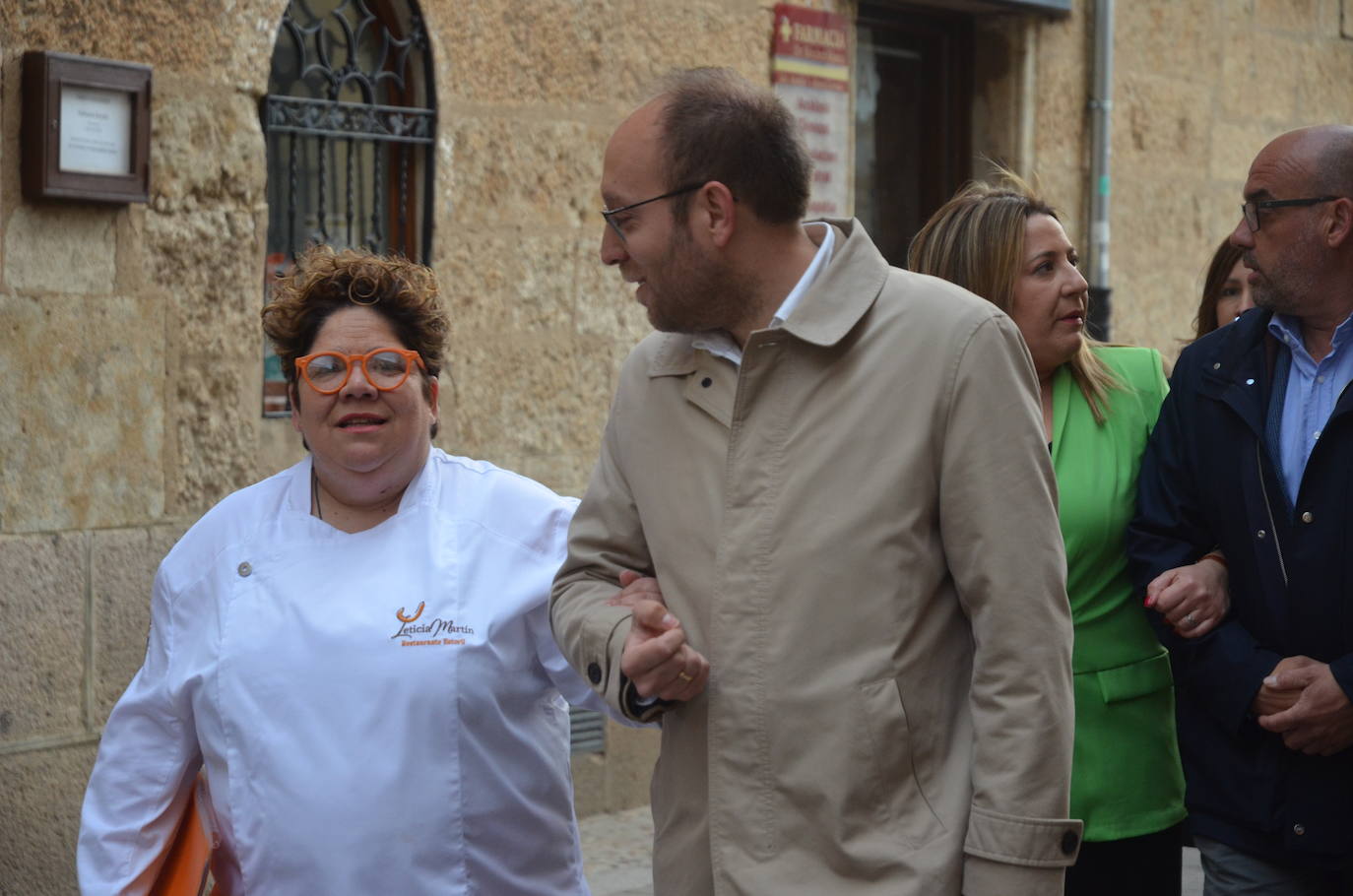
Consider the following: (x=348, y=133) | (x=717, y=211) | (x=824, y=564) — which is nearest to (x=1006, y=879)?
(x=824, y=564)

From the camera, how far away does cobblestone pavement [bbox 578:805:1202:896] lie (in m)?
5.65

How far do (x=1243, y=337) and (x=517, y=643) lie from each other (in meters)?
1.43

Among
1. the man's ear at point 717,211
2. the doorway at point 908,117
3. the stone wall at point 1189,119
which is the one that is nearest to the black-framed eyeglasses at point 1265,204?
the man's ear at point 717,211

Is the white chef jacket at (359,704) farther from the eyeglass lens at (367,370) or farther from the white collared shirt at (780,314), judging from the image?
the white collared shirt at (780,314)

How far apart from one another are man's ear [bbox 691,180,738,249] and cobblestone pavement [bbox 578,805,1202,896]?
3319 millimetres

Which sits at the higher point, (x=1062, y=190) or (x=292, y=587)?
(x=1062, y=190)

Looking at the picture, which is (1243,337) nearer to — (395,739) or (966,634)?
(966,634)

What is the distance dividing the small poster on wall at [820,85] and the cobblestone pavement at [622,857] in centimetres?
233

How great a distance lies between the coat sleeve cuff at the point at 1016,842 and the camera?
7.89 feet

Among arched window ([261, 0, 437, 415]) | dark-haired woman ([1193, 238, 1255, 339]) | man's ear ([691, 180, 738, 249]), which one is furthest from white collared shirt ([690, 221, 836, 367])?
arched window ([261, 0, 437, 415])

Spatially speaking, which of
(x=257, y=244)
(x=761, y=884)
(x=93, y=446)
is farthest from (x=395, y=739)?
(x=257, y=244)

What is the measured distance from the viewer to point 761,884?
8.20 ft

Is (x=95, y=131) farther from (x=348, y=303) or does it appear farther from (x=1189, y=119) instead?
(x=1189, y=119)

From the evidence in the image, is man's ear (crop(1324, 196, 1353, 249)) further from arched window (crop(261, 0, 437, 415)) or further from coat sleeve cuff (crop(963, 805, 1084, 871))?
arched window (crop(261, 0, 437, 415))
